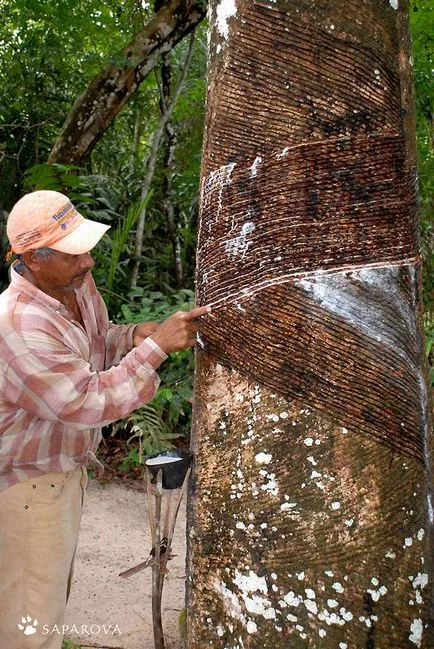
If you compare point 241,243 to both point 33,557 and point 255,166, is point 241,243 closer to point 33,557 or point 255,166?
point 255,166

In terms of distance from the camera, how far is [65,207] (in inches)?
90.8

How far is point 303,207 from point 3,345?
3.17ft

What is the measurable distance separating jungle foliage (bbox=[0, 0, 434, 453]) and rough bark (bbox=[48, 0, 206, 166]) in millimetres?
339

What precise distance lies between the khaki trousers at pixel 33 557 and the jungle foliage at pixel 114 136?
398 cm

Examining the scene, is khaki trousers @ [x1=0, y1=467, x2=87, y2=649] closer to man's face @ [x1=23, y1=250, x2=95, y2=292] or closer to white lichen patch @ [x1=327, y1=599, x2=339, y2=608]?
man's face @ [x1=23, y1=250, x2=95, y2=292]

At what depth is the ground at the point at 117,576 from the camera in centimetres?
351

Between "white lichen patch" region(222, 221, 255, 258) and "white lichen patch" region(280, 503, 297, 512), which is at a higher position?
"white lichen patch" region(222, 221, 255, 258)

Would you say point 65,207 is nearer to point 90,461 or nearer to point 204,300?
point 204,300

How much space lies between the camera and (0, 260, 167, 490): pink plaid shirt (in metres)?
2.14

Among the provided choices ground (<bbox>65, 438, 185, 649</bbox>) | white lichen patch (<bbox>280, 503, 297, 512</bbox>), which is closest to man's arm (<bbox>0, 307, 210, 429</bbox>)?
white lichen patch (<bbox>280, 503, 297, 512</bbox>)

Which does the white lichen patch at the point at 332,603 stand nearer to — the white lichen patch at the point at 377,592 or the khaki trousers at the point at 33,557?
the white lichen patch at the point at 377,592

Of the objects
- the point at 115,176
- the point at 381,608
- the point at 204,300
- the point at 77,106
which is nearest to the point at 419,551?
the point at 381,608

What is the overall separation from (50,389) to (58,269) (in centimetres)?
38

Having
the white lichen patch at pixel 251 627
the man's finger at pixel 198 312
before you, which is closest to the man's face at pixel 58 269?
the man's finger at pixel 198 312
